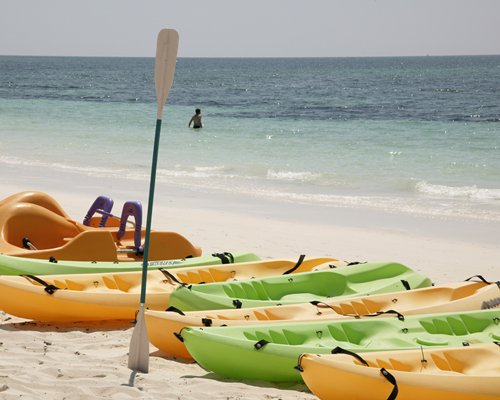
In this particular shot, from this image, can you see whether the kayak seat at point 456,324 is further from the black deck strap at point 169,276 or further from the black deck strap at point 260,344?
the black deck strap at point 169,276

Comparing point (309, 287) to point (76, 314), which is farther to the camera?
point (309, 287)

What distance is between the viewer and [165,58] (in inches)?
223

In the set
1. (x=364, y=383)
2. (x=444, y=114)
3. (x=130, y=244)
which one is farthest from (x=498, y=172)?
(x=444, y=114)

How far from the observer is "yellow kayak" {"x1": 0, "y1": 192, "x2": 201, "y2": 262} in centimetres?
810

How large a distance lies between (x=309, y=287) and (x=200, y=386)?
230cm

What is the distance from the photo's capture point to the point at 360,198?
14703 millimetres

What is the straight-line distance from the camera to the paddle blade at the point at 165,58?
18.5 feet

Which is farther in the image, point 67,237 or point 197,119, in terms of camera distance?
point 197,119

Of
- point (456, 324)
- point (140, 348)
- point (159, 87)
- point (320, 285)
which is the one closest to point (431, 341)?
point (456, 324)

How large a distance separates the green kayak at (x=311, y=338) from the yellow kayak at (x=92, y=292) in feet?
4.50

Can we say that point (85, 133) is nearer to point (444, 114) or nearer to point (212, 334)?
point (444, 114)

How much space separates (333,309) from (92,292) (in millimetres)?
1766

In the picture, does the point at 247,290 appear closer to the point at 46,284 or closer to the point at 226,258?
the point at 226,258

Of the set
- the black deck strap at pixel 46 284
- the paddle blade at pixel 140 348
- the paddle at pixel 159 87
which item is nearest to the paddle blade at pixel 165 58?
the paddle at pixel 159 87
